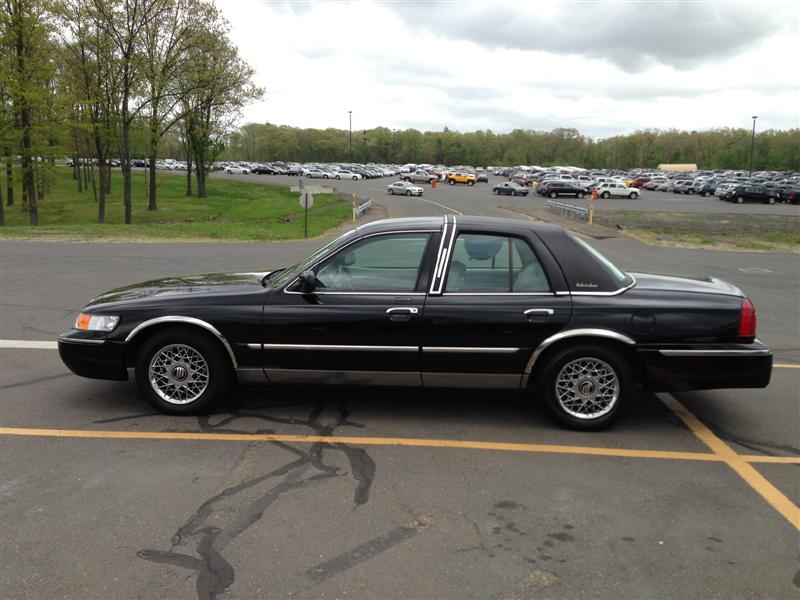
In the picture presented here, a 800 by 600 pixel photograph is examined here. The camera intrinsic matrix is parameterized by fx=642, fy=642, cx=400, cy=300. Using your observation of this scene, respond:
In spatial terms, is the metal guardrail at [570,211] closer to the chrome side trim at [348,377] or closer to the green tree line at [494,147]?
the chrome side trim at [348,377]

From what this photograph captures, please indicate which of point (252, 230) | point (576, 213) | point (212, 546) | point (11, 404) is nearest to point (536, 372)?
point (212, 546)

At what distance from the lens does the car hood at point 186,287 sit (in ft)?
17.2

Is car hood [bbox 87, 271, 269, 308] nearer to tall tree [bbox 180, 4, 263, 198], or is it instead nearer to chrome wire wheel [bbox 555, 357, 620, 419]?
chrome wire wheel [bbox 555, 357, 620, 419]

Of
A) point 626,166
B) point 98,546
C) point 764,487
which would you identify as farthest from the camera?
point 626,166

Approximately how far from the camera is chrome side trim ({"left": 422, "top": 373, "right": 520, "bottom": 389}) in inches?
192

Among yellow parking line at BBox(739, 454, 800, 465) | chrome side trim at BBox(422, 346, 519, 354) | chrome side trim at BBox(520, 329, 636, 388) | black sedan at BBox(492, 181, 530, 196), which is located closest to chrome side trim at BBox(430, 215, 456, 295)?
chrome side trim at BBox(422, 346, 519, 354)

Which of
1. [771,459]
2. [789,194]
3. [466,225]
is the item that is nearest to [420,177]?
[789,194]

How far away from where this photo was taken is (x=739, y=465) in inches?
173

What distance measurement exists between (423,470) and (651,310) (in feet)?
6.85

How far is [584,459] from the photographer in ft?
14.5

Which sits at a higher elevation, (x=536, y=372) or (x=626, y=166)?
(x=626, y=166)

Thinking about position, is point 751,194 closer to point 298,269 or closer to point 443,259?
point 443,259

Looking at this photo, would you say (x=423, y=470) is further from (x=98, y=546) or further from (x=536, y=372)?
(x=98, y=546)

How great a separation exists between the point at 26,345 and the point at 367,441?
15.8 ft
